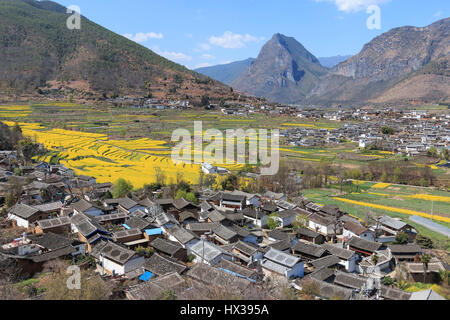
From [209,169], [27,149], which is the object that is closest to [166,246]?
[209,169]

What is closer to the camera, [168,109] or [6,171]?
[6,171]

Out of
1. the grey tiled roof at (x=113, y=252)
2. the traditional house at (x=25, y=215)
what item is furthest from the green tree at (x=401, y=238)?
the traditional house at (x=25, y=215)

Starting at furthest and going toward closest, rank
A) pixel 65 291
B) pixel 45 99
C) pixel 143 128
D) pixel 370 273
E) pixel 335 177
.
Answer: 1. pixel 45 99
2. pixel 143 128
3. pixel 335 177
4. pixel 370 273
5. pixel 65 291

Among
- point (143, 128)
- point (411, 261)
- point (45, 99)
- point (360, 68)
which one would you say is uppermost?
point (360, 68)

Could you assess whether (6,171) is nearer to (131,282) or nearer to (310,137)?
(131,282)

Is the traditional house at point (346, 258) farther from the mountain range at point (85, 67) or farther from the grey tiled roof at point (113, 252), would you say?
the mountain range at point (85, 67)
